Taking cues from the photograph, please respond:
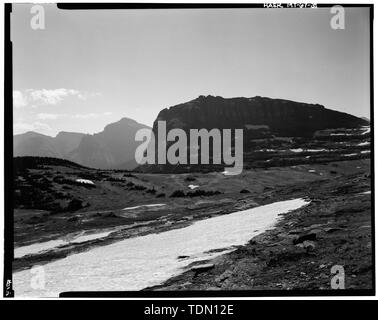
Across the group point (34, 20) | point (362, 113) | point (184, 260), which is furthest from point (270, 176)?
point (34, 20)

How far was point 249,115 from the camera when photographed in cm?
1515

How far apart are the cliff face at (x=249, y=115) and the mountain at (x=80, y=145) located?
7.00 ft

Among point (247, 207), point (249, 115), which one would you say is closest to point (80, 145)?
point (249, 115)

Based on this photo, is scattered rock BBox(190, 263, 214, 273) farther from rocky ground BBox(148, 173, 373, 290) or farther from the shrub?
the shrub

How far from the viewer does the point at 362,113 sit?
1349cm

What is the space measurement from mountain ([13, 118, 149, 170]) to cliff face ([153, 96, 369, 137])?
7.00ft

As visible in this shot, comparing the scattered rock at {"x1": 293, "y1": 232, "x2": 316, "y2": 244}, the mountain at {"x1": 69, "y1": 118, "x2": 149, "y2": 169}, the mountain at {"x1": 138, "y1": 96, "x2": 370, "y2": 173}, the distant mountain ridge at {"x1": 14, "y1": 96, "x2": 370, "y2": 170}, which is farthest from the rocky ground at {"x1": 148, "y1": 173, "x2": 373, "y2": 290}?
the mountain at {"x1": 69, "y1": 118, "x2": 149, "y2": 169}

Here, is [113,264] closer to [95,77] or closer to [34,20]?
[95,77]

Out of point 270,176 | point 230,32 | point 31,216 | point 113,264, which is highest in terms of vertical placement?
point 230,32

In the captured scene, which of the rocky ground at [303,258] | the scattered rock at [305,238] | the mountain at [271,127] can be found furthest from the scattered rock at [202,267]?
the mountain at [271,127]

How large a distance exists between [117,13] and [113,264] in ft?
34.7

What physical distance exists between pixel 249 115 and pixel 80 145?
9479 mm

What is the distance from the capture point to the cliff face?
568 inches
